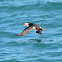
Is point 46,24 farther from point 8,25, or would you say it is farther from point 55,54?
point 55,54

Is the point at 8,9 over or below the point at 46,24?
over

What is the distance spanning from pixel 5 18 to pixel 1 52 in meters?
5.07

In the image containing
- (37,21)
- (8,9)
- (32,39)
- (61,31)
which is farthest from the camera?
(8,9)

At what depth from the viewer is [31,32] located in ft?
58.1

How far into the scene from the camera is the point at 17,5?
21.3 m

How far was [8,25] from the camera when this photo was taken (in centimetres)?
1878

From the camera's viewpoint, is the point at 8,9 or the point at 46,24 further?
the point at 8,9

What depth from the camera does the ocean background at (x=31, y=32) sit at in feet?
47.8

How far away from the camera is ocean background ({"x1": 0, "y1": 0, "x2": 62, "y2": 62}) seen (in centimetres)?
1456

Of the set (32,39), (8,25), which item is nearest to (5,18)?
(8,25)

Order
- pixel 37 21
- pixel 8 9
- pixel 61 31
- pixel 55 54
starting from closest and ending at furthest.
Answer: pixel 55 54 < pixel 61 31 < pixel 37 21 < pixel 8 9

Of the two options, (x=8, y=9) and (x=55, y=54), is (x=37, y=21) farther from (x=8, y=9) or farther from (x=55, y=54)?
(x=55, y=54)

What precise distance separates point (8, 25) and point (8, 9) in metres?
2.63

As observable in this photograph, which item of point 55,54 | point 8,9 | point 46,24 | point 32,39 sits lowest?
point 55,54
